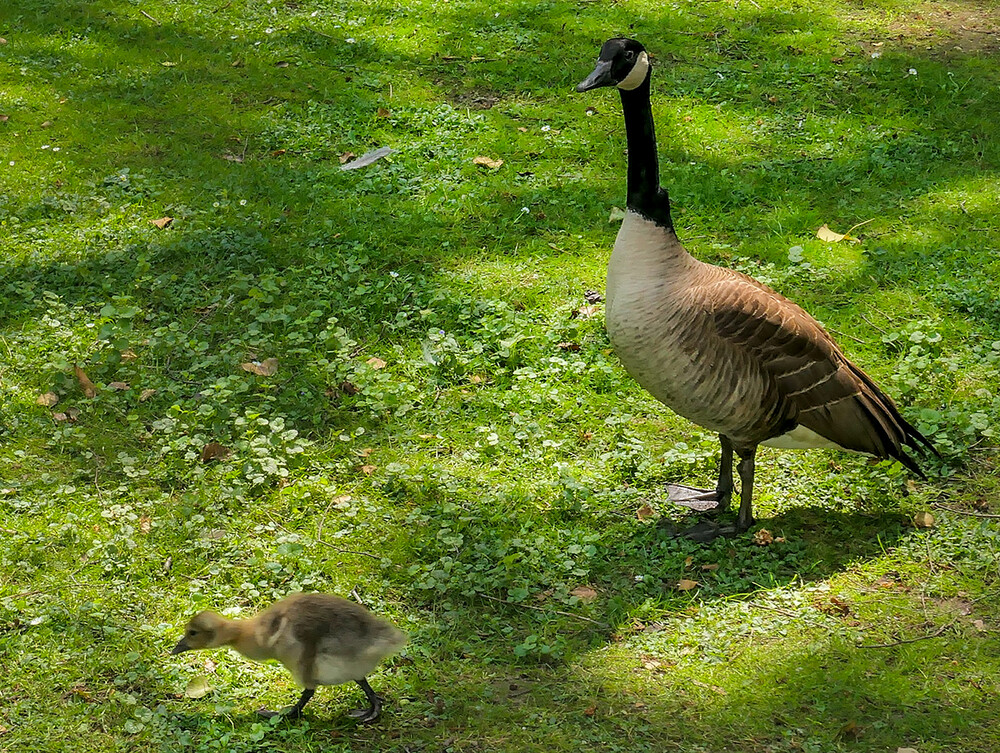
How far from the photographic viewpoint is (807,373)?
16.8 feet

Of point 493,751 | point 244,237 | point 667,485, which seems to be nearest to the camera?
point 493,751

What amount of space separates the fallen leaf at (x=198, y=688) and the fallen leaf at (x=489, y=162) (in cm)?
507

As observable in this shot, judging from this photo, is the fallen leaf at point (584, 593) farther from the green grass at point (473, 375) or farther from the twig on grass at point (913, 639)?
the twig on grass at point (913, 639)

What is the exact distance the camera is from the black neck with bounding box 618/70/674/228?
5.06m

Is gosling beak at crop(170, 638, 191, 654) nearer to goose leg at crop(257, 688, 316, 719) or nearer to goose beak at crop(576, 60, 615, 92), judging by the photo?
goose leg at crop(257, 688, 316, 719)

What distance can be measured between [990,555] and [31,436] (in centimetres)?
488

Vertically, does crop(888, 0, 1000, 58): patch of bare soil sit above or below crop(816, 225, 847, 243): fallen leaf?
above

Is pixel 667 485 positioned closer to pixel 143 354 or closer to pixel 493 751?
pixel 493 751

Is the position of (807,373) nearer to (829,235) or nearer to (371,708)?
(371,708)

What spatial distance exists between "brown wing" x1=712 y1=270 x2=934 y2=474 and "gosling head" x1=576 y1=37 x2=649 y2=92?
104cm

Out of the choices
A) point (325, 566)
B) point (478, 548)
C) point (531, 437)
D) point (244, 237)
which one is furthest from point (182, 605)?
point (244, 237)

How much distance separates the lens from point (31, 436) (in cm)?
588

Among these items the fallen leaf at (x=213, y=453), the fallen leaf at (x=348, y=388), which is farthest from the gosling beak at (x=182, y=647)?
the fallen leaf at (x=348, y=388)

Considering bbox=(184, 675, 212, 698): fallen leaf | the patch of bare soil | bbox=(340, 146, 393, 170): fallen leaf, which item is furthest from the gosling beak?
the patch of bare soil
